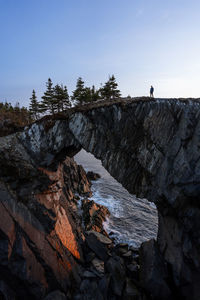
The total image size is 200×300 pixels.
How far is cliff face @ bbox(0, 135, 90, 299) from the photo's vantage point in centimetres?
1127

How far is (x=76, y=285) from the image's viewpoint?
44.8ft

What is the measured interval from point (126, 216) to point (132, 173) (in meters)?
17.3

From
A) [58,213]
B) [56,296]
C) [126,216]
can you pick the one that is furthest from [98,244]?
[126,216]

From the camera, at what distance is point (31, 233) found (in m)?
12.7

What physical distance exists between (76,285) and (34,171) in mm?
11718

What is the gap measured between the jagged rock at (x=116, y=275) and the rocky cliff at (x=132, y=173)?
203 centimetres

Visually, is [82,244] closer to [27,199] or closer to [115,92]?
[27,199]

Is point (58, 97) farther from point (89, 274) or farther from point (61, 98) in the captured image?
point (89, 274)

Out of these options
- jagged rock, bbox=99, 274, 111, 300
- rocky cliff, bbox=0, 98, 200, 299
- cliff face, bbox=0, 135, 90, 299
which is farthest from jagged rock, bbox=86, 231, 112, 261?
jagged rock, bbox=99, 274, 111, 300

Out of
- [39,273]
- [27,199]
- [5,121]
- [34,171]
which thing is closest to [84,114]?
[34,171]

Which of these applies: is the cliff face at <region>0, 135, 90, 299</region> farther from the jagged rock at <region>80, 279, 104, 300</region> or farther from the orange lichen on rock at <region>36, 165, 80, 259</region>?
the jagged rock at <region>80, 279, 104, 300</region>

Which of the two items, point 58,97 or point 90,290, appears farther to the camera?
point 58,97

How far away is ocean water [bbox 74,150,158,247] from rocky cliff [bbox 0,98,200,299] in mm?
6820

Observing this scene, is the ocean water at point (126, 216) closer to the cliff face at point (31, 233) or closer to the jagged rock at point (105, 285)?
the jagged rock at point (105, 285)
